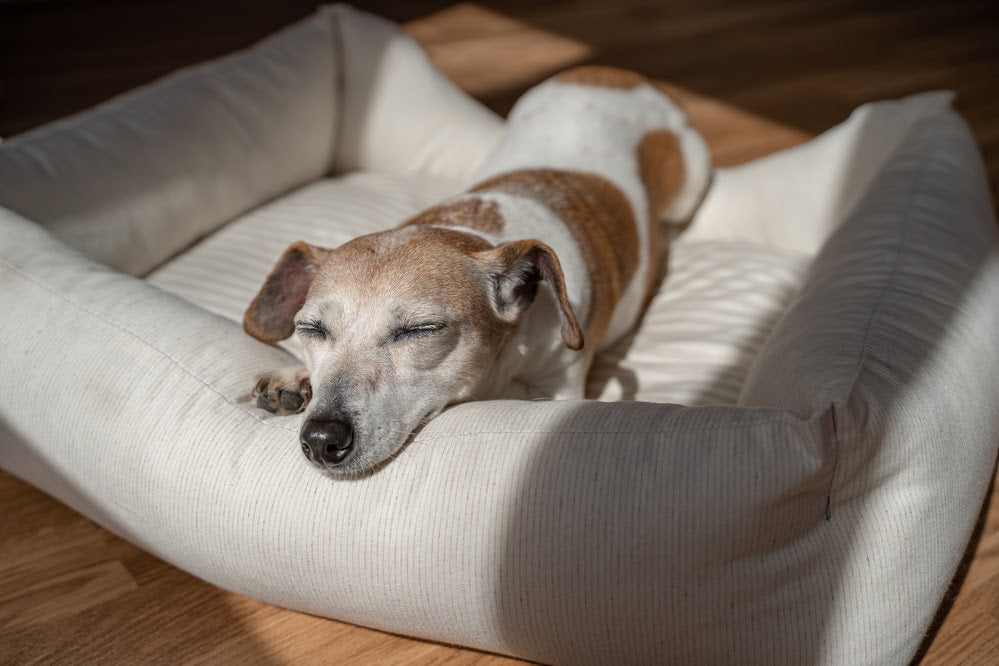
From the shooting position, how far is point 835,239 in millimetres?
2348

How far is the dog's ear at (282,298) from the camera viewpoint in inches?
76.0

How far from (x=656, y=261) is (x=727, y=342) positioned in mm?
459

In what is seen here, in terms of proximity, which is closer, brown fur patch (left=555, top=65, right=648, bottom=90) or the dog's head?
the dog's head

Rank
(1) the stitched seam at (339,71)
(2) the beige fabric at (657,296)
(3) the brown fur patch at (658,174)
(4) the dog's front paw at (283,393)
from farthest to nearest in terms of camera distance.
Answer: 1. (1) the stitched seam at (339,71)
2. (3) the brown fur patch at (658,174)
3. (2) the beige fabric at (657,296)
4. (4) the dog's front paw at (283,393)

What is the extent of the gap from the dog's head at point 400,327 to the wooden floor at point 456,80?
469 mm

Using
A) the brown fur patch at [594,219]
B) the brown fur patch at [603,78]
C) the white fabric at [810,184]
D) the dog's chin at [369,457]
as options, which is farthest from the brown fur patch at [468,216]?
the white fabric at [810,184]

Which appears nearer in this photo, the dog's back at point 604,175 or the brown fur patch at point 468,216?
the brown fur patch at point 468,216

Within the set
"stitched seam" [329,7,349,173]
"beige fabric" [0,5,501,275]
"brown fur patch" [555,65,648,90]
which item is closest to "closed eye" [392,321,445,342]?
"beige fabric" [0,5,501,275]

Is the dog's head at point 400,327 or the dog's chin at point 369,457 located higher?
the dog's head at point 400,327

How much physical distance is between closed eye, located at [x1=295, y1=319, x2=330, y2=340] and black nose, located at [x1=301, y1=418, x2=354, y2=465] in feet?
0.66

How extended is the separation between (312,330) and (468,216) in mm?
557

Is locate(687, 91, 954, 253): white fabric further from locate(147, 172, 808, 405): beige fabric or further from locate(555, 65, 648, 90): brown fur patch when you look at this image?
locate(555, 65, 648, 90): brown fur patch

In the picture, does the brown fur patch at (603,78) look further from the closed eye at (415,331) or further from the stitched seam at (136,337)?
the stitched seam at (136,337)

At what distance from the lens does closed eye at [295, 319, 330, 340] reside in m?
1.68
